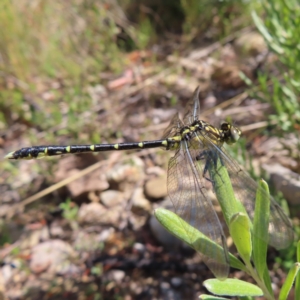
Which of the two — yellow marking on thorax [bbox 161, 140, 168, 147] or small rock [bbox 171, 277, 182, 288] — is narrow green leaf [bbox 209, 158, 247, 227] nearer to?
yellow marking on thorax [bbox 161, 140, 168, 147]

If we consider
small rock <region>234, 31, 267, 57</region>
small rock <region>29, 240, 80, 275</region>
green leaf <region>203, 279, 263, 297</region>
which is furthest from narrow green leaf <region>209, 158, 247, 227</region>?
small rock <region>234, 31, 267, 57</region>

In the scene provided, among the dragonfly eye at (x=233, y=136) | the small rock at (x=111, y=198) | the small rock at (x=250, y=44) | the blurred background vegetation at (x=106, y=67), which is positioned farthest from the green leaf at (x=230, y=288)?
the small rock at (x=250, y=44)

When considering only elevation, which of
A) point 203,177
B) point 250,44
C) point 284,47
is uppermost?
point 250,44

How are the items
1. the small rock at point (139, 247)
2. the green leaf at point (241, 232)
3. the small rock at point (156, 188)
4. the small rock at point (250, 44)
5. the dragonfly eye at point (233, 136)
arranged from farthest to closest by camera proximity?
the small rock at point (250, 44) < the small rock at point (156, 188) < the small rock at point (139, 247) < the dragonfly eye at point (233, 136) < the green leaf at point (241, 232)

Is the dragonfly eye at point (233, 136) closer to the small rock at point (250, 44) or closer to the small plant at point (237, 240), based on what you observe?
the small plant at point (237, 240)

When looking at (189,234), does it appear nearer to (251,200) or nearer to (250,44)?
(251,200)

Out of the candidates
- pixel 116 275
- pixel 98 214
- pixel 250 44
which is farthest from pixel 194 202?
pixel 250 44
